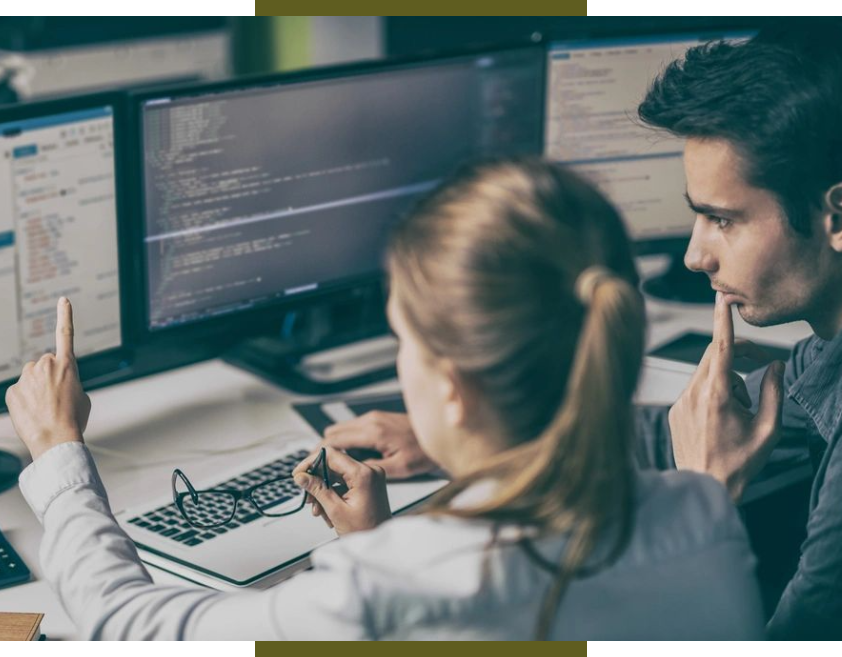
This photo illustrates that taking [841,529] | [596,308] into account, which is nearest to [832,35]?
[841,529]

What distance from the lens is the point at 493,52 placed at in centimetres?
195

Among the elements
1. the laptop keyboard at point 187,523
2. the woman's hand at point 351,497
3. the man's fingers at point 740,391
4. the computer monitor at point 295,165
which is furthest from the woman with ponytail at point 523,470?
the computer monitor at point 295,165

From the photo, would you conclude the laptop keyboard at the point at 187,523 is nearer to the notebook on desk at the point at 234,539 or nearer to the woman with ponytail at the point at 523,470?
the notebook on desk at the point at 234,539

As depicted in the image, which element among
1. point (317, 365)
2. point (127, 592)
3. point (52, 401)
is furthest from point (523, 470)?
point (317, 365)

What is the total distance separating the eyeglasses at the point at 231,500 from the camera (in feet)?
4.57

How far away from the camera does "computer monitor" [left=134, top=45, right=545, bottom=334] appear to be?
1.64 m

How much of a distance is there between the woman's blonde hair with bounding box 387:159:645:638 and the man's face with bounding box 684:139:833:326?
57 centimetres

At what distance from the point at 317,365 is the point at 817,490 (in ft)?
2.77

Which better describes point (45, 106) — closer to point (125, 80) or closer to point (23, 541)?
point (23, 541)

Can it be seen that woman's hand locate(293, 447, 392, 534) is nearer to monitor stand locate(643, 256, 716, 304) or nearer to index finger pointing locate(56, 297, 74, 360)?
index finger pointing locate(56, 297, 74, 360)

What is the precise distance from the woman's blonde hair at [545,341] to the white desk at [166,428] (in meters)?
0.54

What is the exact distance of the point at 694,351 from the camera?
199 cm

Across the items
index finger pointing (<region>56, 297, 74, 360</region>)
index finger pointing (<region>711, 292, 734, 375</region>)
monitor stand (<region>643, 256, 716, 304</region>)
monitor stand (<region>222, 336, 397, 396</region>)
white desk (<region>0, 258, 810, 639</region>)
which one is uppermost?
index finger pointing (<region>56, 297, 74, 360</region>)

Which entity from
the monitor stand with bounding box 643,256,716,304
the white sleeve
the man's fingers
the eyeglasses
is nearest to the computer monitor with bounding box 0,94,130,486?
the eyeglasses
